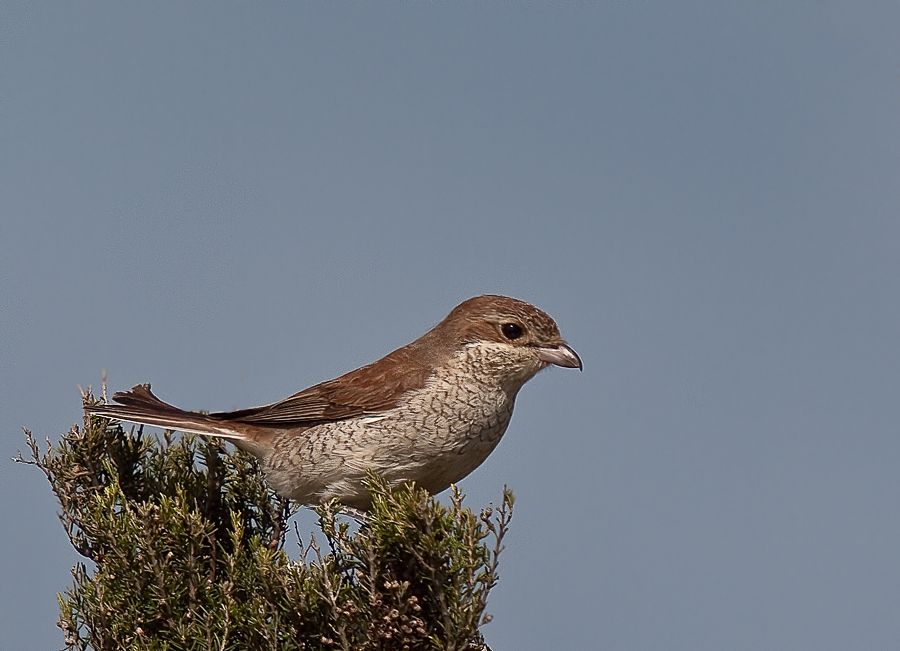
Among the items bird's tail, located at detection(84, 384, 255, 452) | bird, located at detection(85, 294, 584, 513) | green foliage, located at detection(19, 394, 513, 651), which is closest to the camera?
green foliage, located at detection(19, 394, 513, 651)

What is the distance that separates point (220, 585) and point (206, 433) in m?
1.00

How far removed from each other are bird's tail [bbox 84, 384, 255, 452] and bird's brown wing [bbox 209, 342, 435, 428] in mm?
62

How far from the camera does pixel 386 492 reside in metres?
4.55

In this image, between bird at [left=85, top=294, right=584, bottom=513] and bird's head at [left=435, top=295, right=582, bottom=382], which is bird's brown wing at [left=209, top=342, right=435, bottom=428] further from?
bird's head at [left=435, top=295, right=582, bottom=382]

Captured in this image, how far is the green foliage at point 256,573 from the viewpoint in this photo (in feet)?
14.1

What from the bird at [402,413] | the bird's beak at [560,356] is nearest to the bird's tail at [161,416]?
the bird at [402,413]

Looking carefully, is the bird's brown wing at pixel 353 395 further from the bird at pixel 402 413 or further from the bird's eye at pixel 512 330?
the bird's eye at pixel 512 330

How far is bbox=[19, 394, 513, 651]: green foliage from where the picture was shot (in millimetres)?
4289

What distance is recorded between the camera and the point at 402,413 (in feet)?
16.9

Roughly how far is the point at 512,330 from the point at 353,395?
789mm

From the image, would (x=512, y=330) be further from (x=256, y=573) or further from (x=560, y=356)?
(x=256, y=573)

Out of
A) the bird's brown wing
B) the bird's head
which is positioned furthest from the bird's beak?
the bird's brown wing

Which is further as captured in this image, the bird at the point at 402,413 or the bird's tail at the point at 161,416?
the bird's tail at the point at 161,416

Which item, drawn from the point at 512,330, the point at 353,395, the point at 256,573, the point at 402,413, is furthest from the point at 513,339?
the point at 256,573
